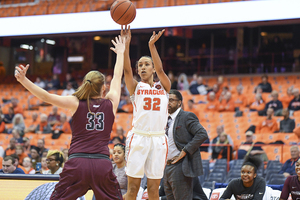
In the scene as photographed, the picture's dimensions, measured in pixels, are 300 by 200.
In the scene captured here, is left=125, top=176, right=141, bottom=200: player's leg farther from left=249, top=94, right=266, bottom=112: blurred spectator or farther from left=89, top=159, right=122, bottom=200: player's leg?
left=249, top=94, right=266, bottom=112: blurred spectator

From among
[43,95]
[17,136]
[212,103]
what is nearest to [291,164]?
[212,103]

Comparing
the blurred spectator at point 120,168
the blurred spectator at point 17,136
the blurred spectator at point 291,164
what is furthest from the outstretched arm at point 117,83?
the blurred spectator at point 17,136

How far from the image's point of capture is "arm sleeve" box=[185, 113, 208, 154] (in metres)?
4.71

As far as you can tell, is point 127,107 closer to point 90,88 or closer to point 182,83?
point 182,83

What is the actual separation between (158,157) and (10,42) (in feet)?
56.1

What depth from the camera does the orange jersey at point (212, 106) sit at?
12334 mm

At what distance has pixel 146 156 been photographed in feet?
13.7

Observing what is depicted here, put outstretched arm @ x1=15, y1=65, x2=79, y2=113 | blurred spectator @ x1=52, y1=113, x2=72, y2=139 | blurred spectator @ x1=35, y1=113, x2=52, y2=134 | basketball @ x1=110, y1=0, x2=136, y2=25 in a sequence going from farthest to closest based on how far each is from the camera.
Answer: blurred spectator @ x1=35, y1=113, x2=52, y2=134
blurred spectator @ x1=52, y1=113, x2=72, y2=139
basketball @ x1=110, y1=0, x2=136, y2=25
outstretched arm @ x1=15, y1=65, x2=79, y2=113

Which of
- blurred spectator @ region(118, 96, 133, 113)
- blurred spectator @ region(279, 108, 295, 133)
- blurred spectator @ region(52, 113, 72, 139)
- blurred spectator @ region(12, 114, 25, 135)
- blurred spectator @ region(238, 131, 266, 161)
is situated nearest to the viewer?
blurred spectator @ region(238, 131, 266, 161)

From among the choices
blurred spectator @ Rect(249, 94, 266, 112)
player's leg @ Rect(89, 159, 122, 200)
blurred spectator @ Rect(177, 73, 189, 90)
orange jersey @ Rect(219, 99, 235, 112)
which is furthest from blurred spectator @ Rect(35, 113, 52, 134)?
player's leg @ Rect(89, 159, 122, 200)

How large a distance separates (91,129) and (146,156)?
3.29 feet

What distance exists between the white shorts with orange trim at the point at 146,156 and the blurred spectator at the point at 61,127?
7.65m

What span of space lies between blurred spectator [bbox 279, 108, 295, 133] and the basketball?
20.6 ft

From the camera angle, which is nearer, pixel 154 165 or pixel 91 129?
pixel 91 129
